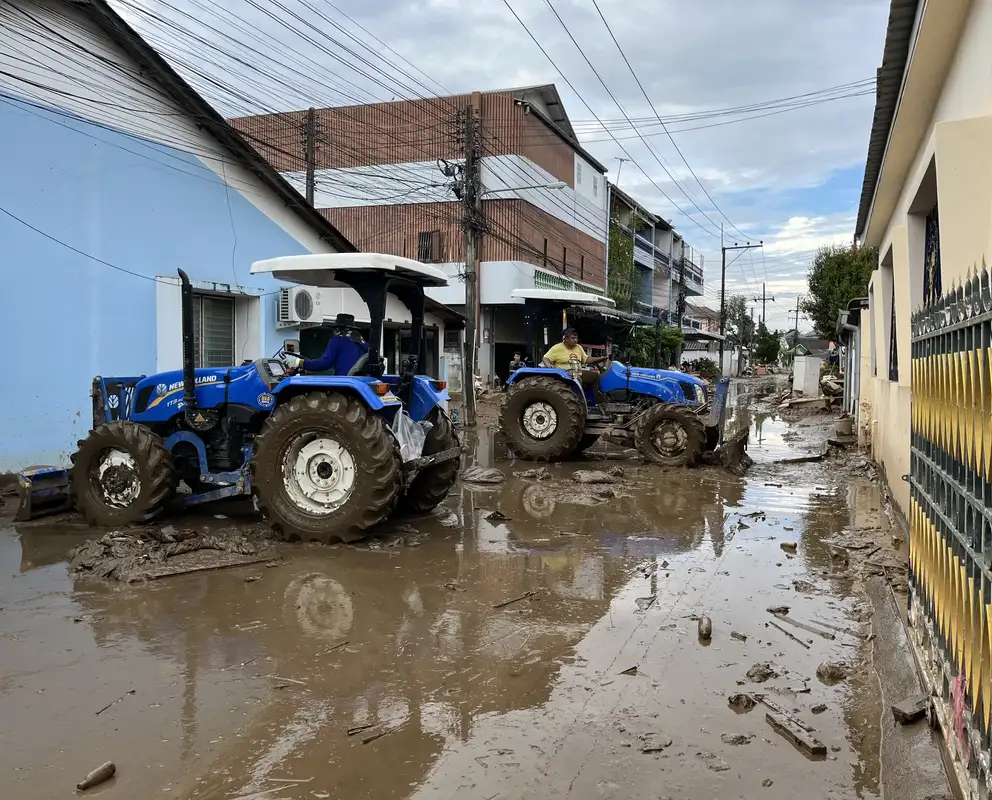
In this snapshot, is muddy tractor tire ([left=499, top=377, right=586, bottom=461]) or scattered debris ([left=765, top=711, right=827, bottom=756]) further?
muddy tractor tire ([left=499, top=377, right=586, bottom=461])

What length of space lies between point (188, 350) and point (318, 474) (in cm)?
160

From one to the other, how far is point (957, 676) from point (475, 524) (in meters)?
4.93

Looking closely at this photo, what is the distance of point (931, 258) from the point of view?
7781mm

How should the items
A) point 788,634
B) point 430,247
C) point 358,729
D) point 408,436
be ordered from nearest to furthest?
point 358,729, point 788,634, point 408,436, point 430,247

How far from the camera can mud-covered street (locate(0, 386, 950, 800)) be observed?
2.99 metres

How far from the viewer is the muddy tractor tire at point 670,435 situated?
10.4 m

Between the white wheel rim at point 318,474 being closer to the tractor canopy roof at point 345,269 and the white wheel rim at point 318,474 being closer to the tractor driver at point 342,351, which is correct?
the tractor driver at point 342,351

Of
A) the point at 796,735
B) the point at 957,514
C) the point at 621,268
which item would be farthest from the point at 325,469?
the point at 621,268

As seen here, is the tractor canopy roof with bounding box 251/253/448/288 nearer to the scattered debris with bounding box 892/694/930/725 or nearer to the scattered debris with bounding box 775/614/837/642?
the scattered debris with bounding box 775/614/837/642

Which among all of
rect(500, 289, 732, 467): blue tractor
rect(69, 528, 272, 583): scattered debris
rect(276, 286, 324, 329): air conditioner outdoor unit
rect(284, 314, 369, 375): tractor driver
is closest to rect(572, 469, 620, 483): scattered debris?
rect(500, 289, 732, 467): blue tractor

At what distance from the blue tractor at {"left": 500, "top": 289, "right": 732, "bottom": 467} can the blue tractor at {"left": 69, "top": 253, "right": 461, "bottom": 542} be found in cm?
375

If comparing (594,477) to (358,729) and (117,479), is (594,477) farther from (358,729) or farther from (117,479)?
(358,729)

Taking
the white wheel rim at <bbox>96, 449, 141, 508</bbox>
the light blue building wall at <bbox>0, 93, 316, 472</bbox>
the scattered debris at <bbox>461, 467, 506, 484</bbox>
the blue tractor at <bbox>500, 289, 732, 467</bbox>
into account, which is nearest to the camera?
the white wheel rim at <bbox>96, 449, 141, 508</bbox>

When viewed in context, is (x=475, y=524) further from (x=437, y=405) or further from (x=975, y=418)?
(x=975, y=418)
